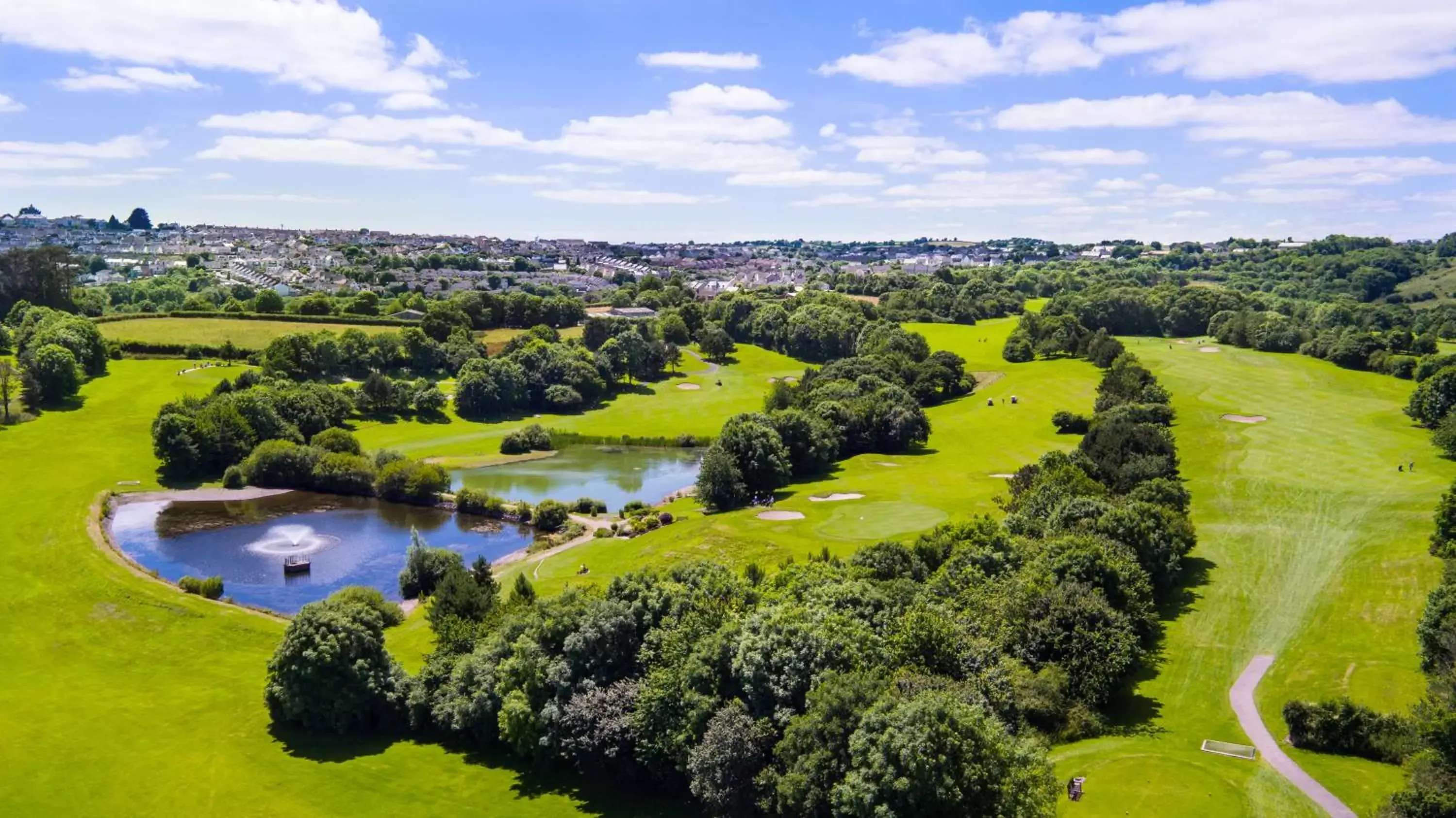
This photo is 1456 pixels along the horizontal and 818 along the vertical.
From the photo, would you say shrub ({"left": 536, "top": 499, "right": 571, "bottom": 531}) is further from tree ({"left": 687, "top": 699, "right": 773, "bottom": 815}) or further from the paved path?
the paved path

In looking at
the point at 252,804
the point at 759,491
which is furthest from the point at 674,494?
the point at 252,804

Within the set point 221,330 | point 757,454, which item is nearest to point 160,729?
point 757,454

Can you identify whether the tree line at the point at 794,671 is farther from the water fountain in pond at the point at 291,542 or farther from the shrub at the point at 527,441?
the shrub at the point at 527,441

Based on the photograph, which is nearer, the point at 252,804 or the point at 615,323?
the point at 252,804

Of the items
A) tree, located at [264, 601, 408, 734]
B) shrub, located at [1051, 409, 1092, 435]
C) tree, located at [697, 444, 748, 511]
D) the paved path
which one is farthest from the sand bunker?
tree, located at [264, 601, 408, 734]

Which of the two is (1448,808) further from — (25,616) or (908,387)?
(908,387)

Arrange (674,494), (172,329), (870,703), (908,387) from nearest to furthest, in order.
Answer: (870,703), (674,494), (908,387), (172,329)

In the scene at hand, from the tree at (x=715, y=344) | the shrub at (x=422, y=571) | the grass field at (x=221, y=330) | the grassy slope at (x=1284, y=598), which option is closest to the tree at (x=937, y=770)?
the grassy slope at (x=1284, y=598)
